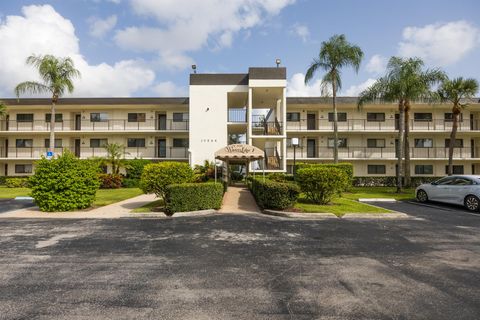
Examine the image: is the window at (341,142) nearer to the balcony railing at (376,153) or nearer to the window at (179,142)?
the balcony railing at (376,153)

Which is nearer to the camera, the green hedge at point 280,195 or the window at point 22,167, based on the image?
the green hedge at point 280,195

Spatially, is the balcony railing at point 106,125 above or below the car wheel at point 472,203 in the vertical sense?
above

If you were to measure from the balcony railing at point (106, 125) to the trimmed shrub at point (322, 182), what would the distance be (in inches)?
725

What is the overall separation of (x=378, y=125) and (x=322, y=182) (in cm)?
2070

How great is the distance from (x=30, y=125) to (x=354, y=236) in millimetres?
35462

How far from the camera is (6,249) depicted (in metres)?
6.04

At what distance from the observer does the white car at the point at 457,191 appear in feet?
38.3

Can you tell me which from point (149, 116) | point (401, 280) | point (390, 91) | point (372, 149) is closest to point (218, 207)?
point (401, 280)

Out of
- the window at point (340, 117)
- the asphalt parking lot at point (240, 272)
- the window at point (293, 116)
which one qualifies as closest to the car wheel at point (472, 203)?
the asphalt parking lot at point (240, 272)

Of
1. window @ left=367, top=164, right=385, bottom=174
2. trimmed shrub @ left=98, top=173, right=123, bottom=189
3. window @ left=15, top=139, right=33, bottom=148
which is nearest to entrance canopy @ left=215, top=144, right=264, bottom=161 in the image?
trimmed shrub @ left=98, top=173, right=123, bottom=189

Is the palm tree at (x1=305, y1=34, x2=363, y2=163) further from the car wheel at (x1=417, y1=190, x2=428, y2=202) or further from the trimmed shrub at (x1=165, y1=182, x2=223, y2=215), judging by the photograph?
the trimmed shrub at (x1=165, y1=182, x2=223, y2=215)

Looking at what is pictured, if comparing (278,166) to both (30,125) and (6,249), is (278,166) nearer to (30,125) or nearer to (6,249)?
(6,249)

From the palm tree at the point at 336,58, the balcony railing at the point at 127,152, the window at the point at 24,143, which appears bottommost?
the balcony railing at the point at 127,152

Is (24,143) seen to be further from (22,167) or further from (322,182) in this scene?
(322,182)
